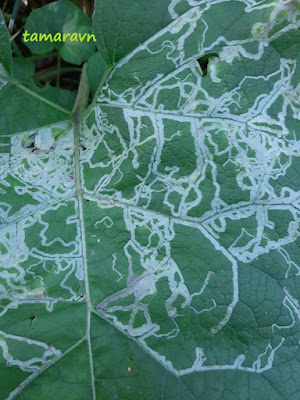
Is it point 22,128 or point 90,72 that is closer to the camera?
point 22,128

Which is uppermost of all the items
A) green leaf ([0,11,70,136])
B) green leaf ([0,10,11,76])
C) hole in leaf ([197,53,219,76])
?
green leaf ([0,10,11,76])

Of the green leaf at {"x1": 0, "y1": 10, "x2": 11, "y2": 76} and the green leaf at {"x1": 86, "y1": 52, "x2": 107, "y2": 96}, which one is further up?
the green leaf at {"x1": 0, "y1": 10, "x2": 11, "y2": 76}

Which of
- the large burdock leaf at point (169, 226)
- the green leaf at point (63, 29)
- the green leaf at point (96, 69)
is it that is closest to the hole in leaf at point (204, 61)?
the large burdock leaf at point (169, 226)

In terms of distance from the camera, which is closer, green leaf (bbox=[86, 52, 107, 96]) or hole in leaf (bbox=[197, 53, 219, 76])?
hole in leaf (bbox=[197, 53, 219, 76])

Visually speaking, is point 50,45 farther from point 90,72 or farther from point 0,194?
point 0,194

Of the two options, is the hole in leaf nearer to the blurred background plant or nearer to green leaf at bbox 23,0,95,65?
the blurred background plant

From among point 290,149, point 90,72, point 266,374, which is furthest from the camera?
point 90,72

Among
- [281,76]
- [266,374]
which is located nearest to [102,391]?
[266,374]

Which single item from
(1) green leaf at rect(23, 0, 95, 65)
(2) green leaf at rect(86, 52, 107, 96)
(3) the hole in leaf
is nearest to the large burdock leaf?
(3) the hole in leaf
